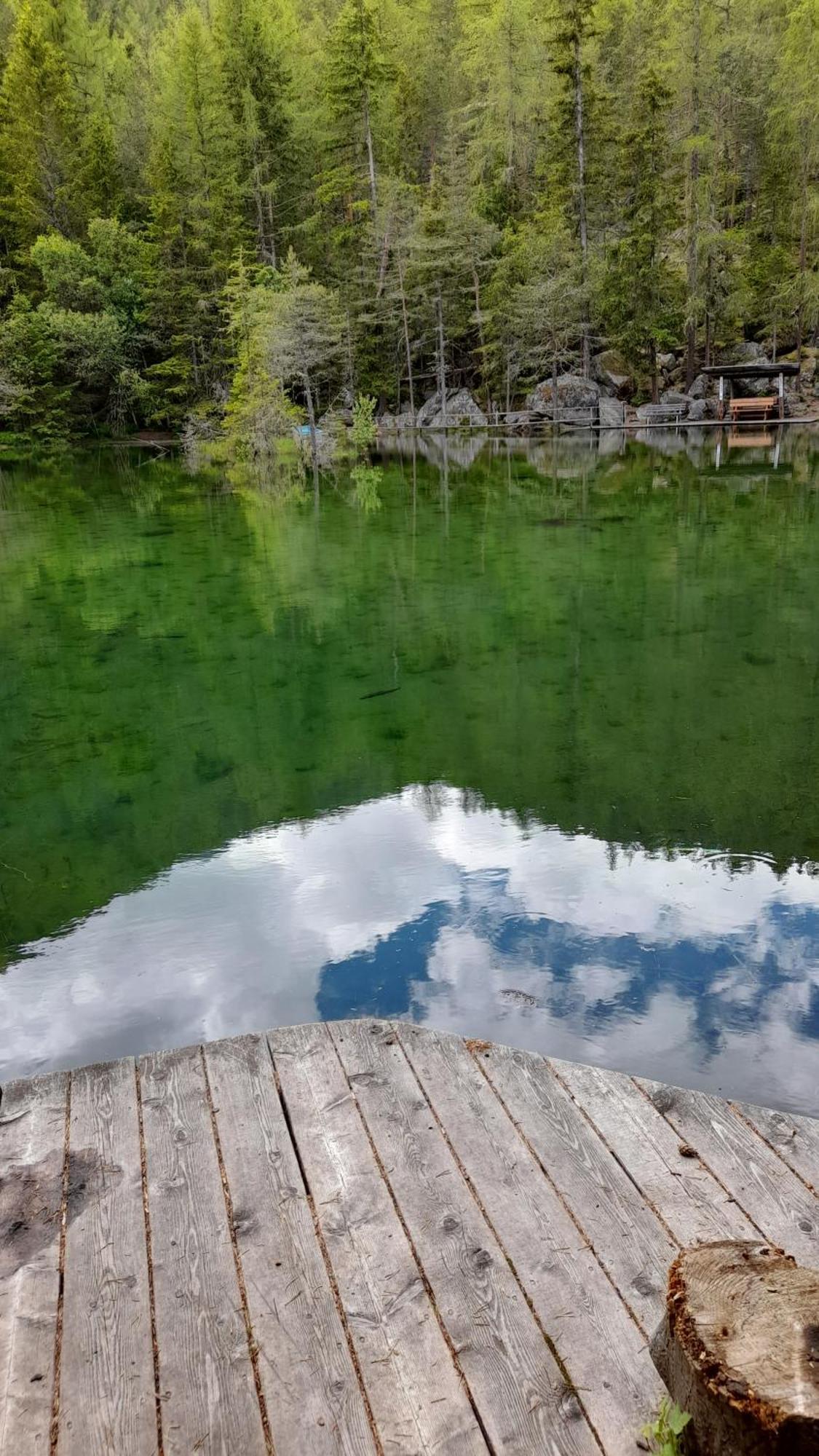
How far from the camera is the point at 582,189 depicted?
32719 millimetres

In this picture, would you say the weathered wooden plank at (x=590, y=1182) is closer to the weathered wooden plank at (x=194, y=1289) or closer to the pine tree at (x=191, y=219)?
the weathered wooden plank at (x=194, y=1289)

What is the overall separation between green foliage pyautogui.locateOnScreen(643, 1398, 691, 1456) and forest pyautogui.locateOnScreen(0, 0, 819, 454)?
29.4 meters

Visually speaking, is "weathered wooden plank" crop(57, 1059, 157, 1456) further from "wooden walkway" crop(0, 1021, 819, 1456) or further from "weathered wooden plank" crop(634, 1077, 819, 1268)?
"weathered wooden plank" crop(634, 1077, 819, 1268)

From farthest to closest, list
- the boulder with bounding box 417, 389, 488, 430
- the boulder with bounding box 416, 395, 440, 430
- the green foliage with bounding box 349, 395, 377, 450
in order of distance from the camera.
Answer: the boulder with bounding box 416, 395, 440, 430 < the boulder with bounding box 417, 389, 488, 430 < the green foliage with bounding box 349, 395, 377, 450

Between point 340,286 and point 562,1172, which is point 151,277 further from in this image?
point 562,1172

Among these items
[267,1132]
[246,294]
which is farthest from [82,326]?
[267,1132]

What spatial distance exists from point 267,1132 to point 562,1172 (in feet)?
2.18

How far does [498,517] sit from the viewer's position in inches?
523

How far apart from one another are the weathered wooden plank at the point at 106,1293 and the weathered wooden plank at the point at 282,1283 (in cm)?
19

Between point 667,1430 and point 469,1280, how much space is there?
452 mm

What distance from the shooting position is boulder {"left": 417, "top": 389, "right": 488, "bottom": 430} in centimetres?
3547

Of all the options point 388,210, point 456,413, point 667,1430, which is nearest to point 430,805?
point 667,1430

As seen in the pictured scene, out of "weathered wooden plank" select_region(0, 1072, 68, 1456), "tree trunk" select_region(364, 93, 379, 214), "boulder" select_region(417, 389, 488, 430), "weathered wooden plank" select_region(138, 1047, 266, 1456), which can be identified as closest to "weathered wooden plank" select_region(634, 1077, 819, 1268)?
"weathered wooden plank" select_region(138, 1047, 266, 1456)

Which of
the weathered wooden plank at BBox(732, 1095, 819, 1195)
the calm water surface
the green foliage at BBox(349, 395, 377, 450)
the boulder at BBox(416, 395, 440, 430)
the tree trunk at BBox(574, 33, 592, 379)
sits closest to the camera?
the weathered wooden plank at BBox(732, 1095, 819, 1195)
